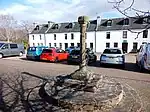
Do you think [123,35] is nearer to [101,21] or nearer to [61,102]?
[101,21]

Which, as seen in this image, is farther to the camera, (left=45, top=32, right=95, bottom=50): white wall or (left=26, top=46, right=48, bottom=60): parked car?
(left=45, top=32, right=95, bottom=50): white wall

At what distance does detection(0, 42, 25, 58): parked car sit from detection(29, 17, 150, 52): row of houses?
19.4 meters

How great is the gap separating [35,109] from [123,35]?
34281mm

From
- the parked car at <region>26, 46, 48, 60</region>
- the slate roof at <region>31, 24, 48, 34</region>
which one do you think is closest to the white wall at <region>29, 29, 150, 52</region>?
the slate roof at <region>31, 24, 48, 34</region>

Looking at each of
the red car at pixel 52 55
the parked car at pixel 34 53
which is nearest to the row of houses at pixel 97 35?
the red car at pixel 52 55

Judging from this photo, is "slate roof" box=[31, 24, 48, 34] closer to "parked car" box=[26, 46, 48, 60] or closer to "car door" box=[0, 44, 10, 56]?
"car door" box=[0, 44, 10, 56]

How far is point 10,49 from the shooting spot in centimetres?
2256

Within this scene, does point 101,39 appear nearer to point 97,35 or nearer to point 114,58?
point 97,35

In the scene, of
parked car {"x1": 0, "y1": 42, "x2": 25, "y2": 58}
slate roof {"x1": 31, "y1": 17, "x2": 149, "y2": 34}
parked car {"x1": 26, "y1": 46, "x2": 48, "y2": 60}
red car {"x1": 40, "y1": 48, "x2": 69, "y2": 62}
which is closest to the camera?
red car {"x1": 40, "y1": 48, "x2": 69, "y2": 62}

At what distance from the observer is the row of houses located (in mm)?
36644

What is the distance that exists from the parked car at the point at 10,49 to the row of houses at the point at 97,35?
765 inches

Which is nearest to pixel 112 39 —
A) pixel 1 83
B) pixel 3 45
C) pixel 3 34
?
pixel 3 45

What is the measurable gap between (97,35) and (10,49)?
2214 centimetres

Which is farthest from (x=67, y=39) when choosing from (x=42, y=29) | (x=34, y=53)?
(x=34, y=53)
